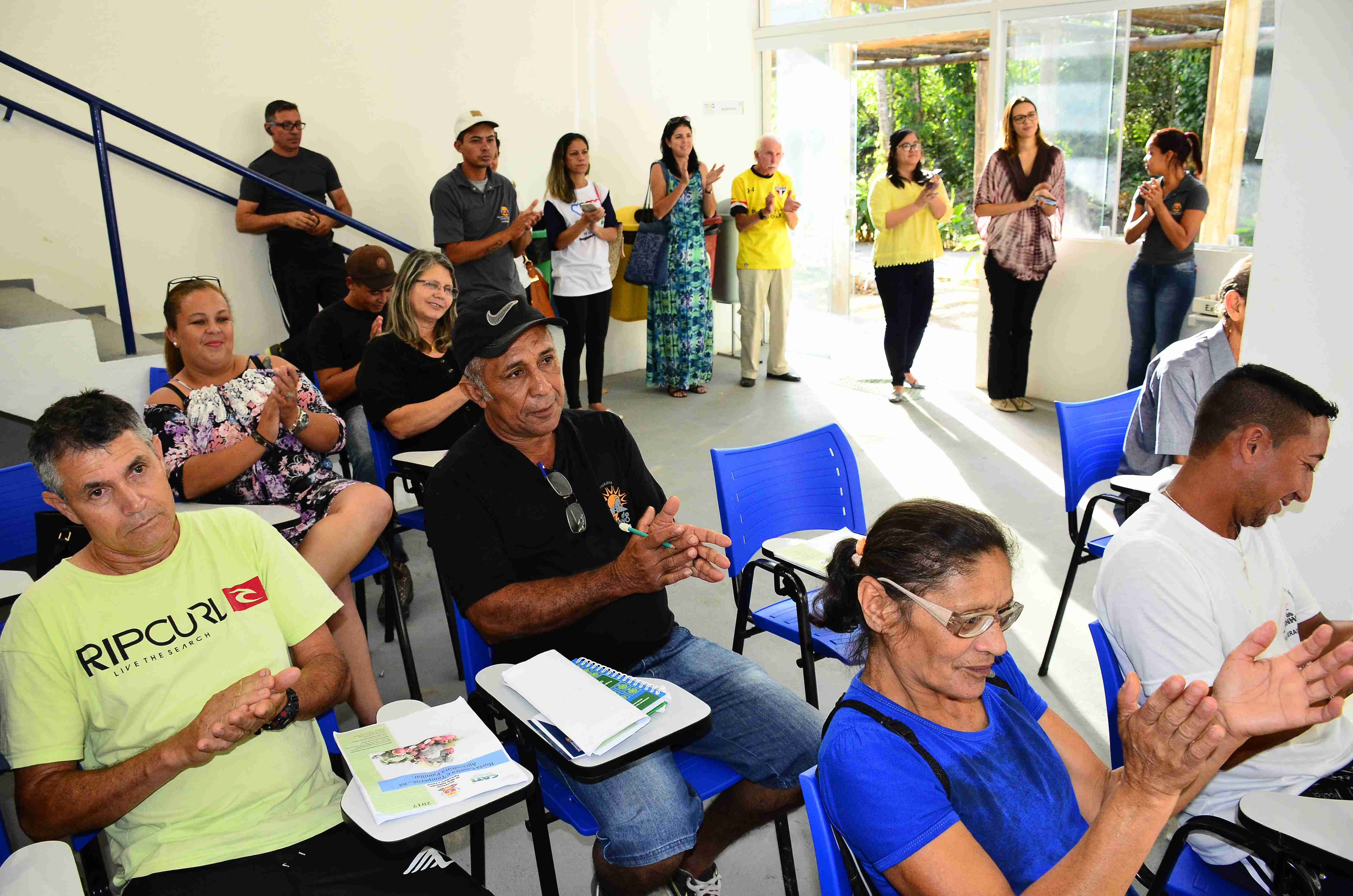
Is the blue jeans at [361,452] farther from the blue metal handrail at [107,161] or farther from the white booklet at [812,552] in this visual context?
the white booklet at [812,552]

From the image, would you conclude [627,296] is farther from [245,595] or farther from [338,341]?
[245,595]

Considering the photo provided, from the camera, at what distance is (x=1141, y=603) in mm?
1797

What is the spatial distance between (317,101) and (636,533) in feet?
15.7

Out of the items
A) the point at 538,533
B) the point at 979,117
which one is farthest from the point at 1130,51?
the point at 538,533

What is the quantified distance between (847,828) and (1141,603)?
83 cm

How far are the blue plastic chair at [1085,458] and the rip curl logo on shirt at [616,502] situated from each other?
4.76 feet

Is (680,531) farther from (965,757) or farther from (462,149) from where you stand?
(462,149)

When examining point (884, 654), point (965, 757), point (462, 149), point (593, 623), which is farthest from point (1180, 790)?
point (462, 149)

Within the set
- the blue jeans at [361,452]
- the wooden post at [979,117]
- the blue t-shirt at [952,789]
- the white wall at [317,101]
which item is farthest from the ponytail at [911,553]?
the wooden post at [979,117]

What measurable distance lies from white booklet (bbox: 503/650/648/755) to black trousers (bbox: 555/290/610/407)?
4649mm

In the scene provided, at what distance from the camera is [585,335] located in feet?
21.4

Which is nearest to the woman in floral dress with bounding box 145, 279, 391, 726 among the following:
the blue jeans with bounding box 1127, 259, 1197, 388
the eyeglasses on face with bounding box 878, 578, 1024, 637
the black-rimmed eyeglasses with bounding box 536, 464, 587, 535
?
the black-rimmed eyeglasses with bounding box 536, 464, 587, 535

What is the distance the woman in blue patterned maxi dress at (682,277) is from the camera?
6547 mm

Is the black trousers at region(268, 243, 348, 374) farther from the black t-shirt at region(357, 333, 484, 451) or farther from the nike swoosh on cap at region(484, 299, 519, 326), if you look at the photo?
the nike swoosh on cap at region(484, 299, 519, 326)
